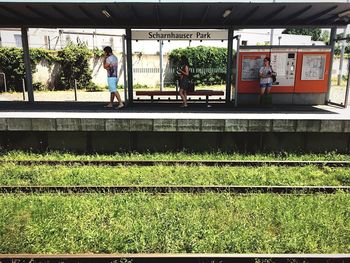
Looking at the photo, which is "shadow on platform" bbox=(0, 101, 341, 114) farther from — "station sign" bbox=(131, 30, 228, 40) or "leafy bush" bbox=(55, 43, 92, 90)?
"leafy bush" bbox=(55, 43, 92, 90)

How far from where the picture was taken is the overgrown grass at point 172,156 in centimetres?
850

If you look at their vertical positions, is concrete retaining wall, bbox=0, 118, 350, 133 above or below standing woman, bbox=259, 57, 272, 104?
below

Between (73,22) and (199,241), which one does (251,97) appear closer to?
(73,22)

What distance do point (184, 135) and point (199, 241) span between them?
198 inches

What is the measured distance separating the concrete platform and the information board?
2.44 m

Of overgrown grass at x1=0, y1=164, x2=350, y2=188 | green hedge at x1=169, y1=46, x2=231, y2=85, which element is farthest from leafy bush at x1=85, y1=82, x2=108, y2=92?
overgrown grass at x1=0, y1=164, x2=350, y2=188

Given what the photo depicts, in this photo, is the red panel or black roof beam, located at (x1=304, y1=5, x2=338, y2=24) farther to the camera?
the red panel

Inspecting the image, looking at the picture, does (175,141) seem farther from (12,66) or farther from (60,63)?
(60,63)

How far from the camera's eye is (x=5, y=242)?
444cm

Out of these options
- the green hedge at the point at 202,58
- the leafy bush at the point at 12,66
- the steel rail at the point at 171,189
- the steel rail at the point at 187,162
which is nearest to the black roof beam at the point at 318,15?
the steel rail at the point at 187,162

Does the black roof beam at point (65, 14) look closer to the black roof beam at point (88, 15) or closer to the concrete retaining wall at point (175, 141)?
the black roof beam at point (88, 15)

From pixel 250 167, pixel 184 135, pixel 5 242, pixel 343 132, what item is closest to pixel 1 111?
pixel 184 135

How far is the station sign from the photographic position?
11.4m

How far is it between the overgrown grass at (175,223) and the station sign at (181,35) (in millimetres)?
7078
